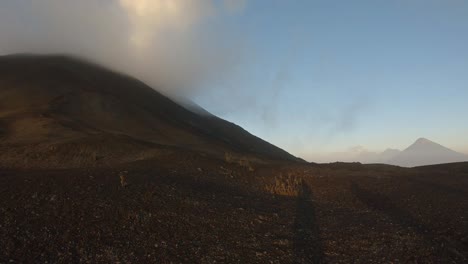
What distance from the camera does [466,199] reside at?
1591cm

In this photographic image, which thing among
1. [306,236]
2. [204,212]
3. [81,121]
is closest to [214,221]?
[204,212]

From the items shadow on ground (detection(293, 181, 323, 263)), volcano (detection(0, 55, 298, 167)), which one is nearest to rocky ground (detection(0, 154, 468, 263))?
shadow on ground (detection(293, 181, 323, 263))

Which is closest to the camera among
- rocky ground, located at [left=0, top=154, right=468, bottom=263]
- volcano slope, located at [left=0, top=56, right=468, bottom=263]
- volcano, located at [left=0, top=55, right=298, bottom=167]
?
rocky ground, located at [left=0, top=154, right=468, bottom=263]

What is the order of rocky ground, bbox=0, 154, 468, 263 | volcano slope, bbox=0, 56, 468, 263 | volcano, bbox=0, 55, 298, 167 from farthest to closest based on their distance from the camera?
volcano, bbox=0, 55, 298, 167 < volcano slope, bbox=0, 56, 468, 263 < rocky ground, bbox=0, 154, 468, 263

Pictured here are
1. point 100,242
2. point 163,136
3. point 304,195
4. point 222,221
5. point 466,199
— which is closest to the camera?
point 100,242

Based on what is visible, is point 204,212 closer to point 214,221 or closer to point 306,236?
point 214,221

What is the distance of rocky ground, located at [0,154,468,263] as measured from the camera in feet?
30.8

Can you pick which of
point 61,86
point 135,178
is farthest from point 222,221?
point 61,86

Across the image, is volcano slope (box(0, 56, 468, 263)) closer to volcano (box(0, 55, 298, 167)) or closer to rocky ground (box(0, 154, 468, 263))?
rocky ground (box(0, 154, 468, 263))

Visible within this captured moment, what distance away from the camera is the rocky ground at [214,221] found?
370 inches

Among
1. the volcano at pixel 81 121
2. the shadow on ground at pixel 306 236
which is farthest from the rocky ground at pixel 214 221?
the volcano at pixel 81 121

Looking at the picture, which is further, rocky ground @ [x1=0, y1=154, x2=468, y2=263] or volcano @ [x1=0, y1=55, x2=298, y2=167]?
volcano @ [x1=0, y1=55, x2=298, y2=167]

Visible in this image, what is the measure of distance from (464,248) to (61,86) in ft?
169

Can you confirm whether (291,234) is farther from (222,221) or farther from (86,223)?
(86,223)
